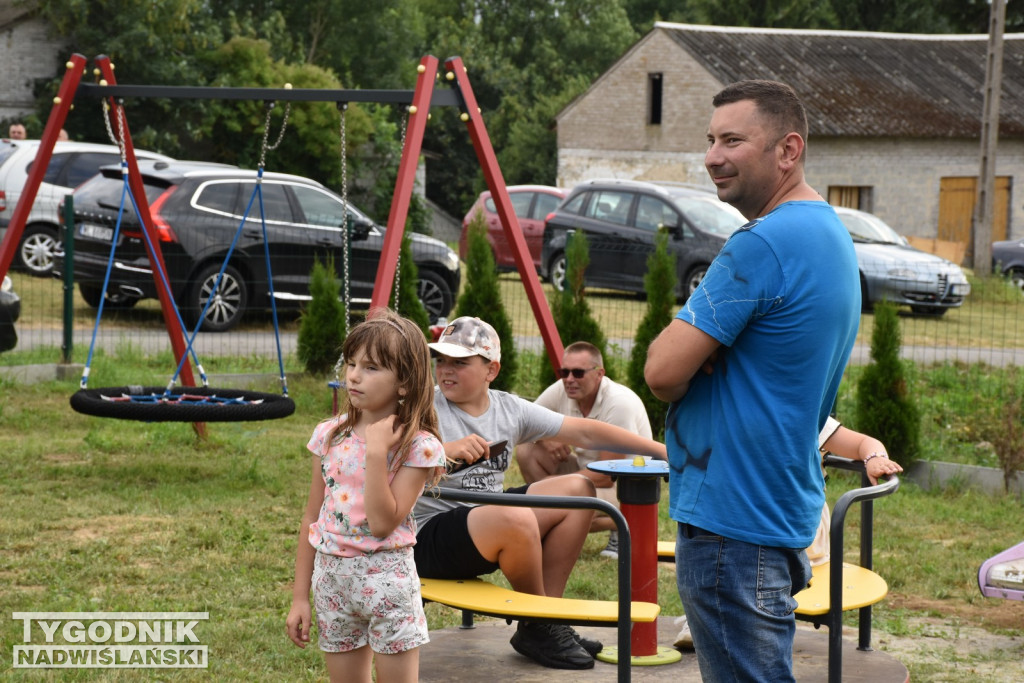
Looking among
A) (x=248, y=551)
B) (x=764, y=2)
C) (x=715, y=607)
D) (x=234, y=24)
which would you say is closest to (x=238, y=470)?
(x=248, y=551)

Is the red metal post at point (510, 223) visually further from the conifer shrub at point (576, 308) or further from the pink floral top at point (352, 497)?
the pink floral top at point (352, 497)

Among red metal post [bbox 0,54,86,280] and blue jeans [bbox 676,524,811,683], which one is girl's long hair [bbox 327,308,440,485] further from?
red metal post [bbox 0,54,86,280]

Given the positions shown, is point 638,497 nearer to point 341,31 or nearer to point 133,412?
point 133,412

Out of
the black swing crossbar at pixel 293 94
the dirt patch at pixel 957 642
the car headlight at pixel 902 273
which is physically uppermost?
the black swing crossbar at pixel 293 94

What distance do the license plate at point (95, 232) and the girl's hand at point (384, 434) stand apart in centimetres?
1045

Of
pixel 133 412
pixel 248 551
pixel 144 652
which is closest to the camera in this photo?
pixel 144 652

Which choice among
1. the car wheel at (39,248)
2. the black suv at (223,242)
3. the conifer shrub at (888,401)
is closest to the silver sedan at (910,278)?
the black suv at (223,242)

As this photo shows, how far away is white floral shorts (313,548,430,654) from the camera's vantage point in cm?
327

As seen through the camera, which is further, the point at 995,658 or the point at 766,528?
the point at 995,658

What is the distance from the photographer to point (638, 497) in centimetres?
443

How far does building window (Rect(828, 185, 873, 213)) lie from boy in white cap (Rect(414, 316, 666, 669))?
94.2 feet

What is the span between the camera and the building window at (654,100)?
111 ft

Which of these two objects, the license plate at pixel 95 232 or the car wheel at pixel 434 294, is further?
the car wheel at pixel 434 294

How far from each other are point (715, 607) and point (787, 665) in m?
0.21
